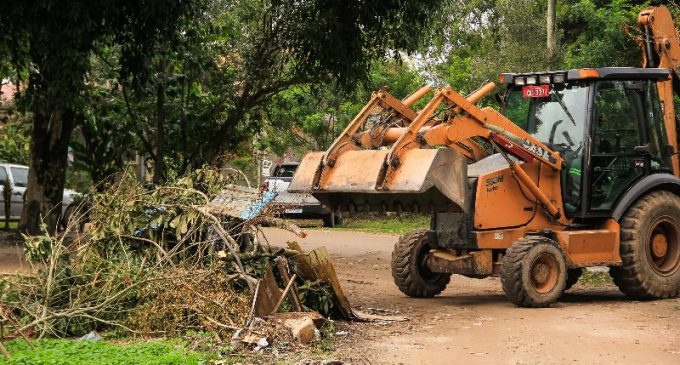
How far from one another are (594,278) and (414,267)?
3995 millimetres

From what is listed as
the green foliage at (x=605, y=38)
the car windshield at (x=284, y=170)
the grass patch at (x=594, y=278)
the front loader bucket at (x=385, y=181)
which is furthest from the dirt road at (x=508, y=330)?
the car windshield at (x=284, y=170)

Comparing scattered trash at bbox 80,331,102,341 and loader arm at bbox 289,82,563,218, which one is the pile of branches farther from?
loader arm at bbox 289,82,563,218

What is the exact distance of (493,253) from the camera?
490 inches

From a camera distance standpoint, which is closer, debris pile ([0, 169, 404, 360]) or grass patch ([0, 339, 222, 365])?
grass patch ([0, 339, 222, 365])

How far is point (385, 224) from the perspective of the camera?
96.6 ft

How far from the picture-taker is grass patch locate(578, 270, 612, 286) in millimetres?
15278

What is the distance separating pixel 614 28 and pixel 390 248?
8.21m

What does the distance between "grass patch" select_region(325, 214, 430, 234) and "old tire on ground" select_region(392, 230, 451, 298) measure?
1308cm

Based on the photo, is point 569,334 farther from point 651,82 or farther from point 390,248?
point 390,248

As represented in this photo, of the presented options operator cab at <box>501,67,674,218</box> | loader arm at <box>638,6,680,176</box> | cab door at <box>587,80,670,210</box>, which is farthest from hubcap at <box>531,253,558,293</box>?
loader arm at <box>638,6,680,176</box>

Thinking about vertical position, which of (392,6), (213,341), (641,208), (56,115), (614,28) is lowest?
(213,341)

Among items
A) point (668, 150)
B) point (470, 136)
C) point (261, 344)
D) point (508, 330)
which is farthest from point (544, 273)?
point (261, 344)

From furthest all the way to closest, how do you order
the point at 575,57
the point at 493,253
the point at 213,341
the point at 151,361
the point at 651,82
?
the point at 575,57, the point at 651,82, the point at 493,253, the point at 213,341, the point at 151,361

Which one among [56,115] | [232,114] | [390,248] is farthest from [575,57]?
[56,115]
